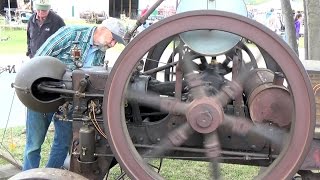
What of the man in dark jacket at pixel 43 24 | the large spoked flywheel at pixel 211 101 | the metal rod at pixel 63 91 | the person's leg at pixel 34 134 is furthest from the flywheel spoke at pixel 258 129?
the man in dark jacket at pixel 43 24

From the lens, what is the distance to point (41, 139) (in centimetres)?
425

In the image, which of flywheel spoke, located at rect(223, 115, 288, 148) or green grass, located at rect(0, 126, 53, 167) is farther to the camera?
green grass, located at rect(0, 126, 53, 167)

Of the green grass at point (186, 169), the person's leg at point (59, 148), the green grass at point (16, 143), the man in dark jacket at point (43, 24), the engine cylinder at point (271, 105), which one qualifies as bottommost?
the green grass at point (186, 169)

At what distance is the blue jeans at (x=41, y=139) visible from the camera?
4.16m

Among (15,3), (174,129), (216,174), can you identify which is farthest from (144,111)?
(15,3)

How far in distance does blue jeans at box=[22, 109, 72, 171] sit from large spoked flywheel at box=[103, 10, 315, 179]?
1.48m

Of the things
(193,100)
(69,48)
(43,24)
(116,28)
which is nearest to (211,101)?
(193,100)

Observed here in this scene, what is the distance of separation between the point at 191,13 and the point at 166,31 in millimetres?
143

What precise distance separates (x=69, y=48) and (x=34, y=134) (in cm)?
81

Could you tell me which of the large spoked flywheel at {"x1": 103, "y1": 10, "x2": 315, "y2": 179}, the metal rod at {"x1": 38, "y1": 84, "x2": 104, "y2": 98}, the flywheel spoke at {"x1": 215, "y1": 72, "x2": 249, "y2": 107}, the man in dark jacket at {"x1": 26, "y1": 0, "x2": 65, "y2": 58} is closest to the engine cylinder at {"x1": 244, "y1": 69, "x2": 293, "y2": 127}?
the large spoked flywheel at {"x1": 103, "y1": 10, "x2": 315, "y2": 179}

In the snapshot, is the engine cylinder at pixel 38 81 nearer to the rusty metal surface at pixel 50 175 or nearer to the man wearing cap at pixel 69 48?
the rusty metal surface at pixel 50 175

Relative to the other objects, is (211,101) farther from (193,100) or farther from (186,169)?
(186,169)

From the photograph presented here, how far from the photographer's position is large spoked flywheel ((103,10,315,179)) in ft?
7.71

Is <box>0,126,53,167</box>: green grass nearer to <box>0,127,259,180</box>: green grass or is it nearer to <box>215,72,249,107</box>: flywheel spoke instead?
<box>0,127,259,180</box>: green grass
